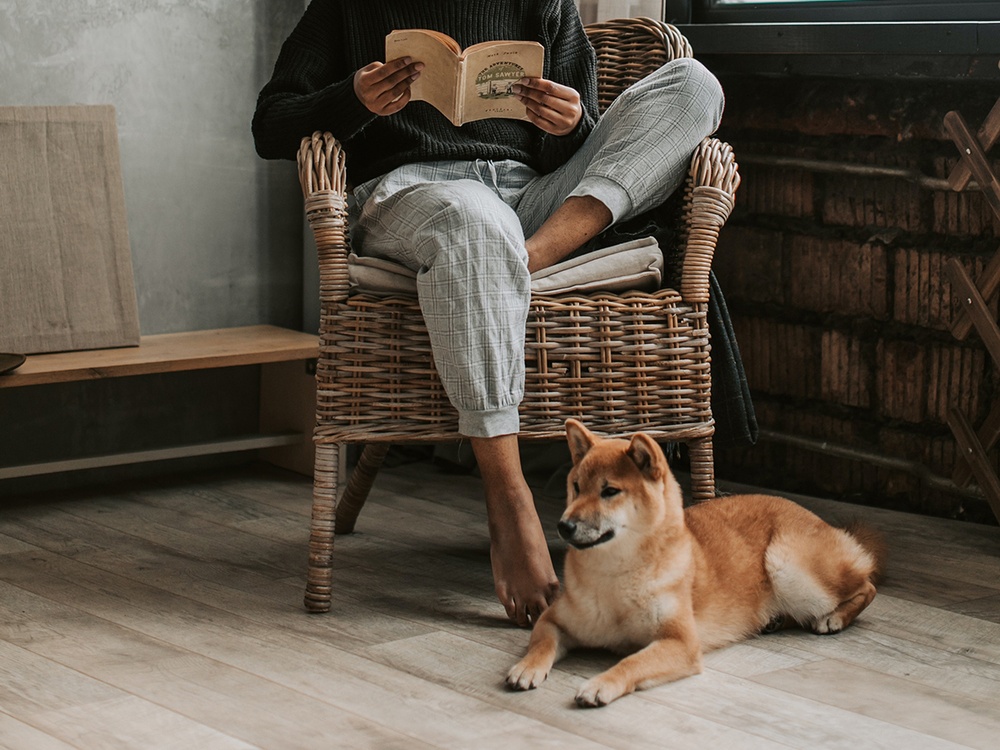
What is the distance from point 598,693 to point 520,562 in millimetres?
315

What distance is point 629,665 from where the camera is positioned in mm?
1459

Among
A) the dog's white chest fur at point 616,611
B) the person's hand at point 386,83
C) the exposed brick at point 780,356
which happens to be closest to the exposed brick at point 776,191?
the exposed brick at point 780,356

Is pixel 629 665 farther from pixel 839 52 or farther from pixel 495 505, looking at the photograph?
pixel 839 52

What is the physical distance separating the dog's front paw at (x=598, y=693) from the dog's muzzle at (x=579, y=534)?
151mm

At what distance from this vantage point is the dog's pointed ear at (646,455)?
4.92 ft

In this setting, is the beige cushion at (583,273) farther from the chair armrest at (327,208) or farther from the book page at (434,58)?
the book page at (434,58)

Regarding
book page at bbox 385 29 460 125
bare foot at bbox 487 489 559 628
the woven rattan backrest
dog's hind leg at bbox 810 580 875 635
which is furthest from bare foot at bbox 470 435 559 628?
the woven rattan backrest

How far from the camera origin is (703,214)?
1.85 m

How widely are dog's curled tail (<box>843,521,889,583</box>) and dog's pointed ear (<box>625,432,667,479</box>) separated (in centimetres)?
41

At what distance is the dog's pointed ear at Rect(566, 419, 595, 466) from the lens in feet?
5.17

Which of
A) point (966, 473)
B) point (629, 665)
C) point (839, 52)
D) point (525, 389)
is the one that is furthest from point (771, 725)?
point (839, 52)

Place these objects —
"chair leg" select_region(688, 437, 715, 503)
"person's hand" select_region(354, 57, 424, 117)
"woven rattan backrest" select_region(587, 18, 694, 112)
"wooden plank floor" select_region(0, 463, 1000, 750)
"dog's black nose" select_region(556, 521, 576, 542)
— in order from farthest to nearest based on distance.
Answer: "woven rattan backrest" select_region(587, 18, 694, 112) → "chair leg" select_region(688, 437, 715, 503) → "person's hand" select_region(354, 57, 424, 117) → "dog's black nose" select_region(556, 521, 576, 542) → "wooden plank floor" select_region(0, 463, 1000, 750)

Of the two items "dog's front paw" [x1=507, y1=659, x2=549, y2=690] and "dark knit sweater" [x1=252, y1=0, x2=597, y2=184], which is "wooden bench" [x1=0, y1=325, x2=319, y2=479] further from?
"dog's front paw" [x1=507, y1=659, x2=549, y2=690]

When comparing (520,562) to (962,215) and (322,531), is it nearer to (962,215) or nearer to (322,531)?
(322,531)
